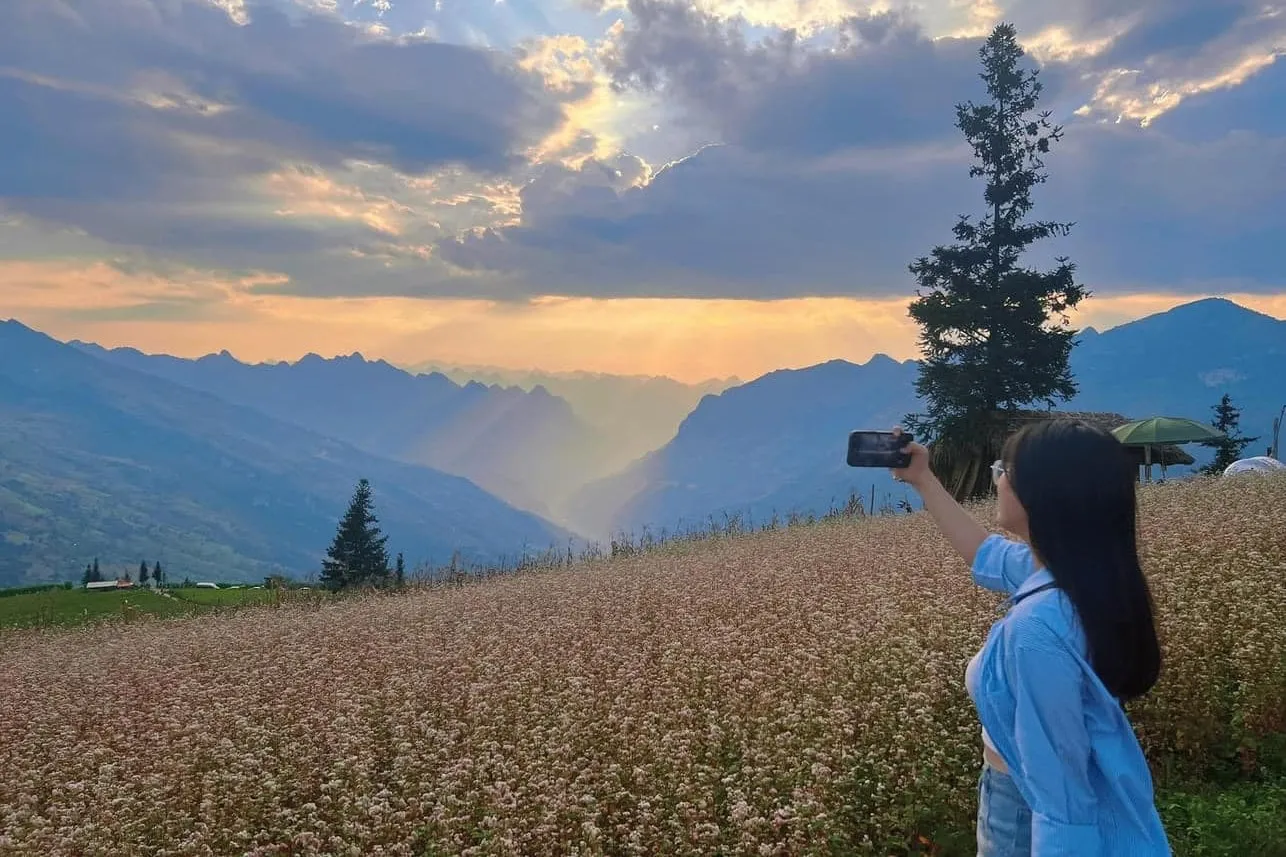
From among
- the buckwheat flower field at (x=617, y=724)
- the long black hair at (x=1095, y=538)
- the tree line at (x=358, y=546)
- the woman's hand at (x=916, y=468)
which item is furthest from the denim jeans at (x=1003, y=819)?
the tree line at (x=358, y=546)

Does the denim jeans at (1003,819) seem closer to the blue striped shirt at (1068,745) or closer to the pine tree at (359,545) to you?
the blue striped shirt at (1068,745)

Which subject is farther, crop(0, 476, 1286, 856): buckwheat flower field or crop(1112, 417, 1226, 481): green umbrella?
crop(1112, 417, 1226, 481): green umbrella

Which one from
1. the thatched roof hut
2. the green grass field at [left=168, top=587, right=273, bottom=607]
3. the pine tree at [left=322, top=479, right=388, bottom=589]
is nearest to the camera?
the green grass field at [left=168, top=587, right=273, bottom=607]

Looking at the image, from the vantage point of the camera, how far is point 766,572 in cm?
1393

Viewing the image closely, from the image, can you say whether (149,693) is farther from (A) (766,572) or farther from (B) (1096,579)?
(B) (1096,579)

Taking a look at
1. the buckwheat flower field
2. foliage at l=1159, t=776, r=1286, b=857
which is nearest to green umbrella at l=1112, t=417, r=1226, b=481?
the buckwheat flower field

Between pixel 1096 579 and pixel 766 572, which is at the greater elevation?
pixel 1096 579

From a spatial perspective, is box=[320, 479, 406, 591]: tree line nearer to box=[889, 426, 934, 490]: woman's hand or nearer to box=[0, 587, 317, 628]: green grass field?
box=[0, 587, 317, 628]: green grass field

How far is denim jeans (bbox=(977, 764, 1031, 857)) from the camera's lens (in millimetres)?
2973

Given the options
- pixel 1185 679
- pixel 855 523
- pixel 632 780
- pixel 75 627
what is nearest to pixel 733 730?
pixel 632 780

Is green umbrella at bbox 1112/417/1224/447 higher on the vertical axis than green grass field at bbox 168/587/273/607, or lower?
higher

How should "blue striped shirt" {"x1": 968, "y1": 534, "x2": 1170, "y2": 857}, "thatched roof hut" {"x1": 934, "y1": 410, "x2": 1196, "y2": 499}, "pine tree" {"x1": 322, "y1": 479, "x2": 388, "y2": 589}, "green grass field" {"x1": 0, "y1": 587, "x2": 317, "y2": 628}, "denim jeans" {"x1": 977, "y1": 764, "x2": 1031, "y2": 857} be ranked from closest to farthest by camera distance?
1. "blue striped shirt" {"x1": 968, "y1": 534, "x2": 1170, "y2": 857}
2. "denim jeans" {"x1": 977, "y1": 764, "x2": 1031, "y2": 857}
3. "green grass field" {"x1": 0, "y1": 587, "x2": 317, "y2": 628}
4. "thatched roof hut" {"x1": 934, "y1": 410, "x2": 1196, "y2": 499}
5. "pine tree" {"x1": 322, "y1": 479, "x2": 388, "y2": 589}

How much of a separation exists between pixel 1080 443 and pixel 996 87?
33868 millimetres

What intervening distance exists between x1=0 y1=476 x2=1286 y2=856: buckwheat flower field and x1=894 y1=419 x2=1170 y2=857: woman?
9.31ft
